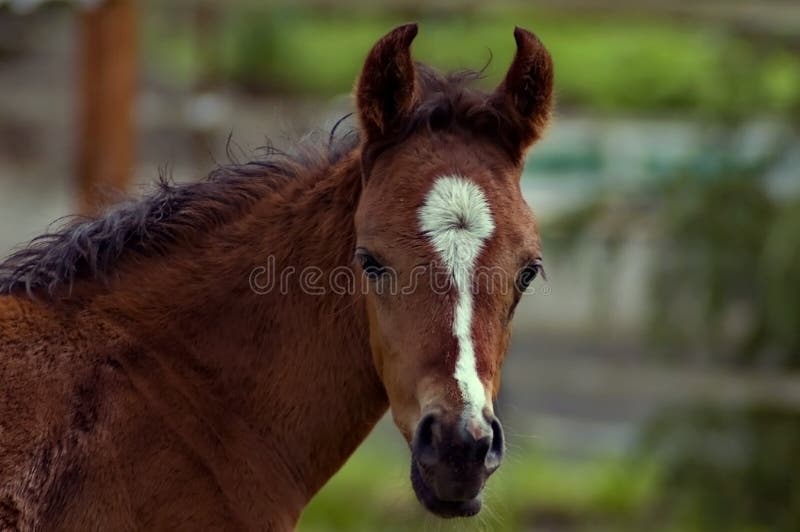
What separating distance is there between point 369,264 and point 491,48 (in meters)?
4.80

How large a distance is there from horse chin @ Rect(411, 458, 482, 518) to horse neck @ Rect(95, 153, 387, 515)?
1.62 feet

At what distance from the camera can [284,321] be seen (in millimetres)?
3467

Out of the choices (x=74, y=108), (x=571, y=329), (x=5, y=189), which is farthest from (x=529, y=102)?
(x=5, y=189)

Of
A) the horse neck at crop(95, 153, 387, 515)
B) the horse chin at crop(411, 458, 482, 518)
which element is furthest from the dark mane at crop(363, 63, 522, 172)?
the horse chin at crop(411, 458, 482, 518)

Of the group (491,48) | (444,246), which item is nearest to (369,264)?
(444,246)

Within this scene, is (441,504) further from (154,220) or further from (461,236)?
(154,220)

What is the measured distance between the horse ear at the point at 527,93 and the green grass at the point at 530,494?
13.2ft

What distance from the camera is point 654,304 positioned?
23.5 feet

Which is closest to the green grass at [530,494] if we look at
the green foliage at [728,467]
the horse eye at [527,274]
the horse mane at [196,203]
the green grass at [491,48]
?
the green foliage at [728,467]

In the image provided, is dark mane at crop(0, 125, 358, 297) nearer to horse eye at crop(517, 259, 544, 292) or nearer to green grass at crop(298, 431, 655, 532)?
horse eye at crop(517, 259, 544, 292)

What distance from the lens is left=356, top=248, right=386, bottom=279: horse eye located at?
322 cm

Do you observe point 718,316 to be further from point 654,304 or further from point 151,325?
point 151,325

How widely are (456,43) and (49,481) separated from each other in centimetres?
613

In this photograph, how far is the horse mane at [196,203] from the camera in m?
3.39
